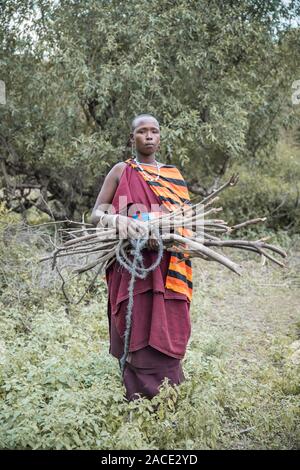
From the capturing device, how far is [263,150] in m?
8.97

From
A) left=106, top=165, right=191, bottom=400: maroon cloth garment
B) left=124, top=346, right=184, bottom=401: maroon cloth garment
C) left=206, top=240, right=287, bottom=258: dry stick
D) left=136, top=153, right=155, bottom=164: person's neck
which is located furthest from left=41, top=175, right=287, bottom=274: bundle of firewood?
left=124, top=346, right=184, bottom=401: maroon cloth garment

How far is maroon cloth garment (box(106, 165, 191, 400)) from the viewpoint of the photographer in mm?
3049

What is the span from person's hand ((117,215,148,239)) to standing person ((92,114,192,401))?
139 millimetres

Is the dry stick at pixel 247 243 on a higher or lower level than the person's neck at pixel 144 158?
lower

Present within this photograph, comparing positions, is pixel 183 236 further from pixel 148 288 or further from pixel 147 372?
pixel 147 372

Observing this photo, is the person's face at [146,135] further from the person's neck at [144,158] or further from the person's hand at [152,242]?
the person's hand at [152,242]

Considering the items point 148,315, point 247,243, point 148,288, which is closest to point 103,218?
point 148,288

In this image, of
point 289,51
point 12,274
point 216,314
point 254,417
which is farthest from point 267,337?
point 289,51

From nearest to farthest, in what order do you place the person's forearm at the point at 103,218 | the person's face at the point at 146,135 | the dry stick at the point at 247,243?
the dry stick at the point at 247,243
the person's forearm at the point at 103,218
the person's face at the point at 146,135

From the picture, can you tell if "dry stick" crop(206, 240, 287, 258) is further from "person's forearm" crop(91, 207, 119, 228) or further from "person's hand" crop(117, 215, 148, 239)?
"person's forearm" crop(91, 207, 119, 228)

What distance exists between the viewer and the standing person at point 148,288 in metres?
3.06

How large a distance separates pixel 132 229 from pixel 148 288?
41 cm

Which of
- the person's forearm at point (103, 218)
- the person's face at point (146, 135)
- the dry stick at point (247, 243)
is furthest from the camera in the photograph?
the person's face at point (146, 135)

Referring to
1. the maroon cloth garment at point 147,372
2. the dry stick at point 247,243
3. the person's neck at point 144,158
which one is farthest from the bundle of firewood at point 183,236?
the maroon cloth garment at point 147,372
